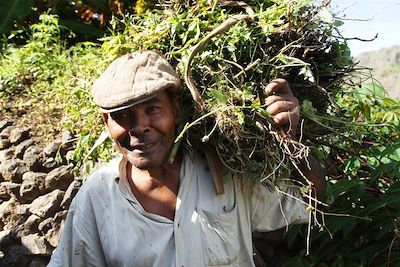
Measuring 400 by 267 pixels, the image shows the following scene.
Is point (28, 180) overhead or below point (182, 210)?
below

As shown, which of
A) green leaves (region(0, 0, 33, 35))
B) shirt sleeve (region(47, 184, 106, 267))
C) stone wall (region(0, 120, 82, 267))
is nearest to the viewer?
shirt sleeve (region(47, 184, 106, 267))

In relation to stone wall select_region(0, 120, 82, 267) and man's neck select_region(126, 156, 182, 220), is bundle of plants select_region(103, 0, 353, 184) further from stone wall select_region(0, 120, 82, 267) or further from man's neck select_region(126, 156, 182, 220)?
stone wall select_region(0, 120, 82, 267)

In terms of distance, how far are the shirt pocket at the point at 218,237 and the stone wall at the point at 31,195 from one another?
5.90 ft

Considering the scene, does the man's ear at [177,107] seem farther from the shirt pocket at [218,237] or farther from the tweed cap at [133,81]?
the shirt pocket at [218,237]

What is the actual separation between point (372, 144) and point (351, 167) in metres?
0.20

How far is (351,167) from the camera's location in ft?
8.09

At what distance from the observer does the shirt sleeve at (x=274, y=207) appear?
1.97m

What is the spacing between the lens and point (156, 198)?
1970mm

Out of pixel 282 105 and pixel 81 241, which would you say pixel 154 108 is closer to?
pixel 282 105

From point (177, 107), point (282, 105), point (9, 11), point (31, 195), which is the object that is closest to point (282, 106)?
point (282, 105)

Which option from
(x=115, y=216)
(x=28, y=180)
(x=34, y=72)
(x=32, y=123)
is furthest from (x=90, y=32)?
(x=115, y=216)

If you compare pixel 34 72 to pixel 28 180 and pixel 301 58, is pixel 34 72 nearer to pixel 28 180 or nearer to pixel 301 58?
pixel 28 180

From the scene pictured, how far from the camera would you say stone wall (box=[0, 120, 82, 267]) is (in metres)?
3.73

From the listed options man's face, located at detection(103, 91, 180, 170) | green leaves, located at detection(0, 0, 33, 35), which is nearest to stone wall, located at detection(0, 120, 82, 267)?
green leaves, located at detection(0, 0, 33, 35)
